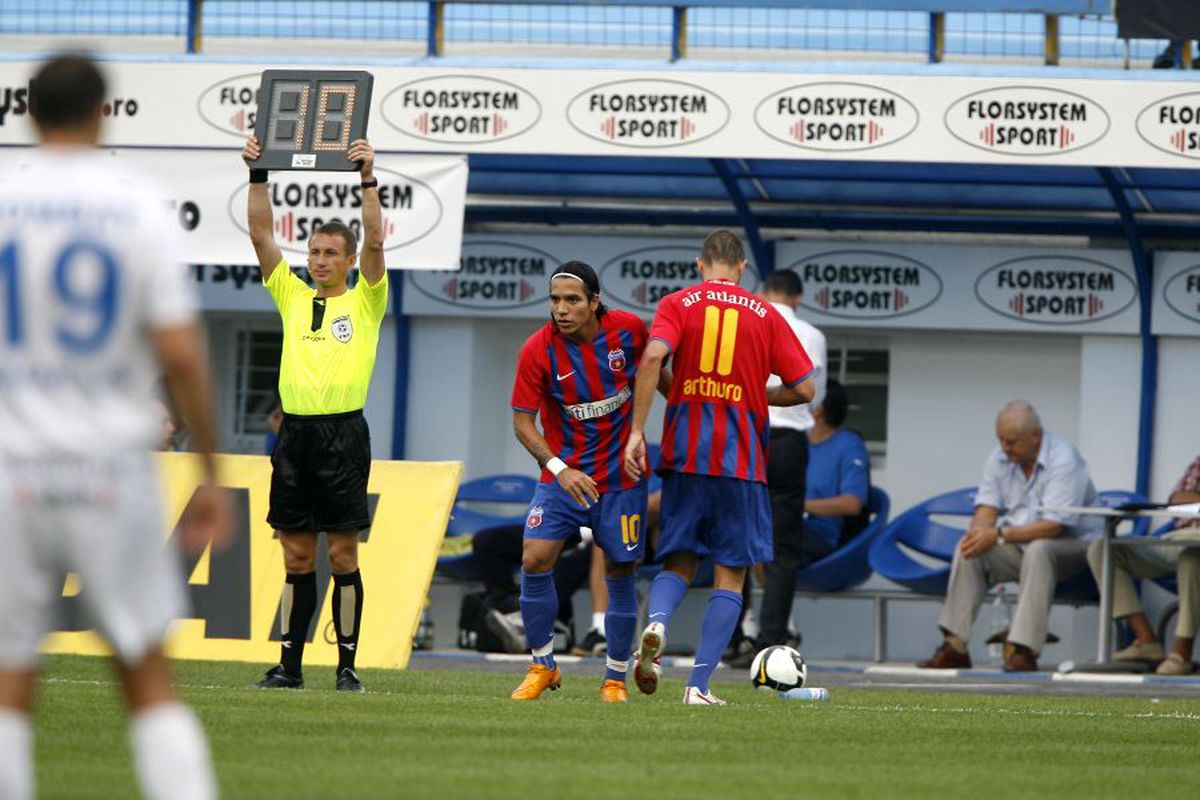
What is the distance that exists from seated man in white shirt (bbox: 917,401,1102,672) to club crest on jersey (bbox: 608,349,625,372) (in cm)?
500

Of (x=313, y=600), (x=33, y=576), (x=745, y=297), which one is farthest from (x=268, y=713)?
(x=33, y=576)

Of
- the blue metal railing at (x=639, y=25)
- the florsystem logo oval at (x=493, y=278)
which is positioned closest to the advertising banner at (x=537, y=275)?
the florsystem logo oval at (x=493, y=278)

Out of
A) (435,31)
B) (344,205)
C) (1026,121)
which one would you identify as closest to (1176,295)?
(1026,121)

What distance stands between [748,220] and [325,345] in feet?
20.9

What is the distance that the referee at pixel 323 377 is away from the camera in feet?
32.7

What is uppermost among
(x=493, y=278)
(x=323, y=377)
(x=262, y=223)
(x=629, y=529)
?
(x=493, y=278)

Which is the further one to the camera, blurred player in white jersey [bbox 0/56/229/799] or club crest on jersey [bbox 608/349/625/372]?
club crest on jersey [bbox 608/349/625/372]

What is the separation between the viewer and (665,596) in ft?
32.2

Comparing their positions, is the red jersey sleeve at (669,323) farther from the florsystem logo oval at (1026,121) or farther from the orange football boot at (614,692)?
the florsystem logo oval at (1026,121)

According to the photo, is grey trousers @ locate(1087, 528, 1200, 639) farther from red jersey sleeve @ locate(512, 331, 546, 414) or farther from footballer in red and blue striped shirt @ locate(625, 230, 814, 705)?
red jersey sleeve @ locate(512, 331, 546, 414)

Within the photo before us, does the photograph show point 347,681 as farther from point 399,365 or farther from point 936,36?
point 936,36

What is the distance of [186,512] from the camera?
41.7 feet

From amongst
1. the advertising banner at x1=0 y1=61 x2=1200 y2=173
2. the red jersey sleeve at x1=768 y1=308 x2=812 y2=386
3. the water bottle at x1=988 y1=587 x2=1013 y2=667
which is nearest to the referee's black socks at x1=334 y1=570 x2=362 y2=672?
the red jersey sleeve at x1=768 y1=308 x2=812 y2=386

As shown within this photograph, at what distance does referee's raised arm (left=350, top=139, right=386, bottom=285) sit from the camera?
983 centimetres
